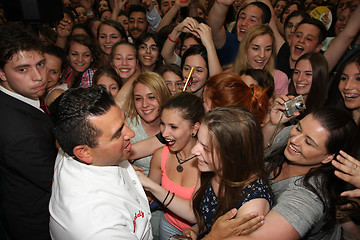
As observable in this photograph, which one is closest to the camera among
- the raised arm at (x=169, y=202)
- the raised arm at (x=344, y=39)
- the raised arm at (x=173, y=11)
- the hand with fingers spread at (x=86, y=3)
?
the raised arm at (x=169, y=202)

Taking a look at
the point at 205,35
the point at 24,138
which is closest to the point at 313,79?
the point at 205,35

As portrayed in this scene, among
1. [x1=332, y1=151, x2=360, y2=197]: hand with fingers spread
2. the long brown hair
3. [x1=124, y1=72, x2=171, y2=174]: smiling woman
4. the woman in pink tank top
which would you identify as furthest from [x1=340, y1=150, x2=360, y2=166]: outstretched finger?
[x1=124, y1=72, x2=171, y2=174]: smiling woman

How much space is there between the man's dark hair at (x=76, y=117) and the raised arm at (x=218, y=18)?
8.29 feet

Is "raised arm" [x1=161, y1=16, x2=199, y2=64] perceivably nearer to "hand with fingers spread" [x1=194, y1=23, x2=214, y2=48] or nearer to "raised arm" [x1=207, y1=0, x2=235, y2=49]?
"hand with fingers spread" [x1=194, y1=23, x2=214, y2=48]

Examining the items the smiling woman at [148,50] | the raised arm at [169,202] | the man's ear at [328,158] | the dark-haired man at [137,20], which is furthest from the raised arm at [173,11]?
the man's ear at [328,158]

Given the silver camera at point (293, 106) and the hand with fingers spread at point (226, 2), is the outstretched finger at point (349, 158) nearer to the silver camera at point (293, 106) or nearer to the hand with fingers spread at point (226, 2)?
the silver camera at point (293, 106)

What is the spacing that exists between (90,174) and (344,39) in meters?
3.21

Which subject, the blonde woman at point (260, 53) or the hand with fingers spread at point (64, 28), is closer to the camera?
the blonde woman at point (260, 53)

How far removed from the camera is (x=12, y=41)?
1.59 meters

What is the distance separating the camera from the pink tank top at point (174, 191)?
185 cm

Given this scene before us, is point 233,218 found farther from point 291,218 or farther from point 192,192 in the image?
point 192,192

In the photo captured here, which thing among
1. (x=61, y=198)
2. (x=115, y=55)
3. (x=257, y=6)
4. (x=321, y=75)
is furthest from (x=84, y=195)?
(x=257, y=6)

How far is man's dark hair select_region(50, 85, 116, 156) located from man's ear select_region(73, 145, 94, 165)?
21mm

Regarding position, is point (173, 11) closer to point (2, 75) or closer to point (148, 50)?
point (148, 50)
